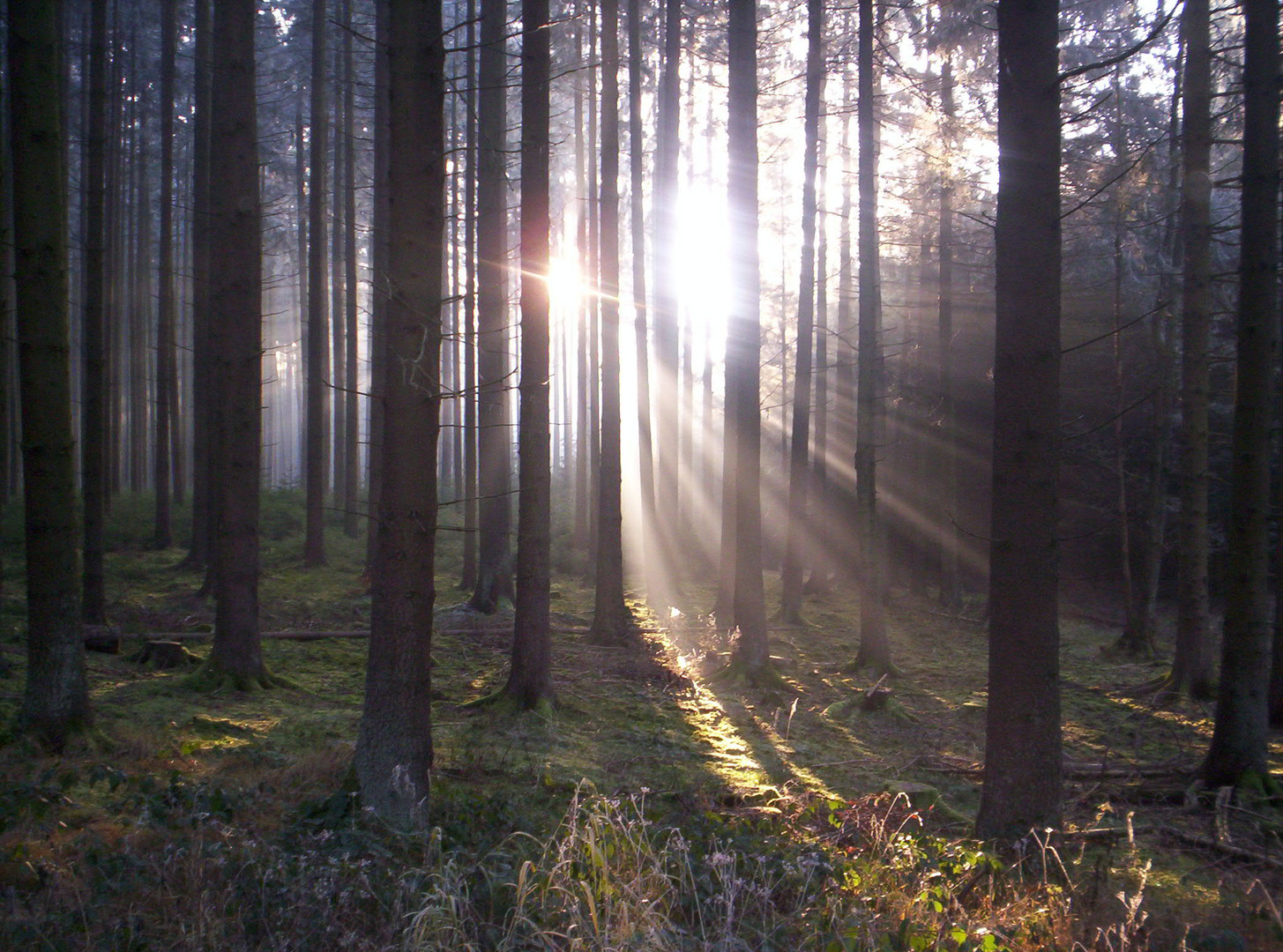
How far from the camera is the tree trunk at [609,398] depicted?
14.2 m

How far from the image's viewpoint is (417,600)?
5.79 metres

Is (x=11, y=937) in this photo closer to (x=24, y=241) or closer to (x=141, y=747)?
(x=141, y=747)

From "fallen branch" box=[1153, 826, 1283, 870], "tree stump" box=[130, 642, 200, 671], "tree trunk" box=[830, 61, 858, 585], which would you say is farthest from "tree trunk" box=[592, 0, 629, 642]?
"tree trunk" box=[830, 61, 858, 585]

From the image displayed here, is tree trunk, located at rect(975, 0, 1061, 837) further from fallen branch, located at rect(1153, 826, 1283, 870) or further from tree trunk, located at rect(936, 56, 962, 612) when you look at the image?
tree trunk, located at rect(936, 56, 962, 612)

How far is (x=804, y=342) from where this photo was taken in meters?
17.7

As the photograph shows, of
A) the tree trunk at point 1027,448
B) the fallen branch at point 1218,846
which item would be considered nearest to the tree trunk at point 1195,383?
the fallen branch at point 1218,846

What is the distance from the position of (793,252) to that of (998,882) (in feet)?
96.3

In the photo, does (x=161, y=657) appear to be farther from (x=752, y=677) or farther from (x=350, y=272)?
(x=350, y=272)

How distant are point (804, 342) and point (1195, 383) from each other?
7370 millimetres

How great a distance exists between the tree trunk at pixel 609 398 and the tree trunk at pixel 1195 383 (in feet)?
25.8

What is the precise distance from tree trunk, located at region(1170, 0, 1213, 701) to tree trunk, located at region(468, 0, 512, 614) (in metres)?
8.85

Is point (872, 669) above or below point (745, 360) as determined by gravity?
below

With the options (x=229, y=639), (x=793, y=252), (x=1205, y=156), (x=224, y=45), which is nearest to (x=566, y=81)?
(x=793, y=252)

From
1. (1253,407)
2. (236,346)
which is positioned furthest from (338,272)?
(1253,407)
